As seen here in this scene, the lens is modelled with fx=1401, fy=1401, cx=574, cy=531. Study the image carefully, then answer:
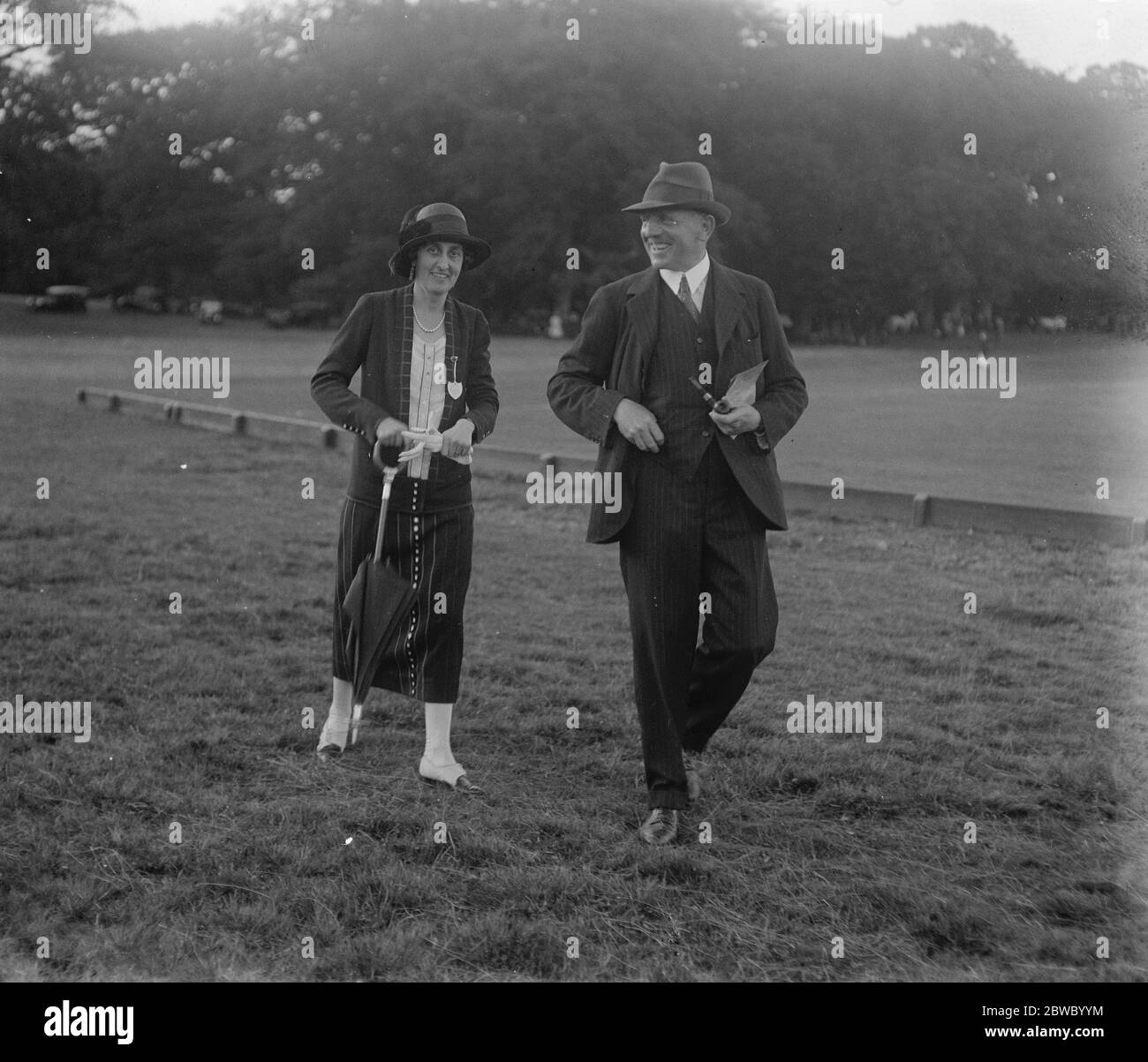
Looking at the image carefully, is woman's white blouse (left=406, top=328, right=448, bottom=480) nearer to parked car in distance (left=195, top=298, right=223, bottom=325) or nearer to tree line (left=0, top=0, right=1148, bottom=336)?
tree line (left=0, top=0, right=1148, bottom=336)

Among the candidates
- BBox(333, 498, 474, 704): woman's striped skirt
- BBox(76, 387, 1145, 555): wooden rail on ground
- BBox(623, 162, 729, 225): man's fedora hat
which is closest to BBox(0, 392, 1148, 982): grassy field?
BBox(333, 498, 474, 704): woman's striped skirt

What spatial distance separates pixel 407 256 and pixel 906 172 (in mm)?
43609

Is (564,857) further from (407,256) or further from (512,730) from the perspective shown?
(407,256)

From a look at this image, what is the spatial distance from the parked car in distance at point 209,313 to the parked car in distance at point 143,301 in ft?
4.04

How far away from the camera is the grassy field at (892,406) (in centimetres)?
1217

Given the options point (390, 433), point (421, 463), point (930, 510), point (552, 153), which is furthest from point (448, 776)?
point (552, 153)

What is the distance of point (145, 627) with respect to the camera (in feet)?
23.9

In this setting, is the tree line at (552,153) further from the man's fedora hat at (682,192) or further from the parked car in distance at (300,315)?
the man's fedora hat at (682,192)

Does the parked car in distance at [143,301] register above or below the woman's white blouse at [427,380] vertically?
above

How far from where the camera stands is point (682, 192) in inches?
175

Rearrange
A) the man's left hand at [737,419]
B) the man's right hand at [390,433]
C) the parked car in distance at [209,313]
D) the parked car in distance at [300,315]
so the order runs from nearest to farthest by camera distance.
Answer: the man's left hand at [737,419] < the man's right hand at [390,433] < the parked car in distance at [209,313] < the parked car in distance at [300,315]

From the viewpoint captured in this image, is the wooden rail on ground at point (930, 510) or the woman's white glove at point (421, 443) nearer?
the woman's white glove at point (421, 443)

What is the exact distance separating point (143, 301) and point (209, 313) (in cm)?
208

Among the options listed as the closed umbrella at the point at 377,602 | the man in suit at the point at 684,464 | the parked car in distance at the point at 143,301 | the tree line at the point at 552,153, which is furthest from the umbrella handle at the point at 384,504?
the parked car in distance at the point at 143,301
